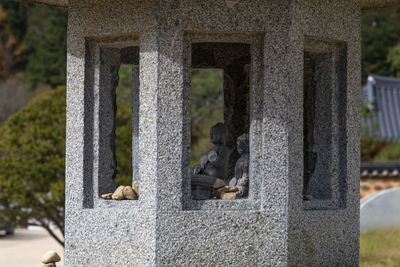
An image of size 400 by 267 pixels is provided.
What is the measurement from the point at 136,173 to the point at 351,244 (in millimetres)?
1874

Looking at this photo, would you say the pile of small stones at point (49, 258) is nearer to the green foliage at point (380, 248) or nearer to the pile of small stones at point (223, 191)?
the pile of small stones at point (223, 191)

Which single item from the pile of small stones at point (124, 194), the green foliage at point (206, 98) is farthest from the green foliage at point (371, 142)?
the pile of small stones at point (124, 194)

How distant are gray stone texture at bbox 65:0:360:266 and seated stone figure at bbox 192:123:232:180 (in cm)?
75

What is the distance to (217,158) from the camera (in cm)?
521

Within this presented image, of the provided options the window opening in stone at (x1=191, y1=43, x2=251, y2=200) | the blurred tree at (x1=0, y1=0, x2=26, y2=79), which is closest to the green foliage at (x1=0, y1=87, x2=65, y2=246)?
the window opening in stone at (x1=191, y1=43, x2=251, y2=200)

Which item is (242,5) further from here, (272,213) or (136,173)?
(136,173)

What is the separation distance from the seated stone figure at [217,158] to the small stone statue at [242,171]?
0.24 metres

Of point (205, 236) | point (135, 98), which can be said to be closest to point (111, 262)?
point (205, 236)

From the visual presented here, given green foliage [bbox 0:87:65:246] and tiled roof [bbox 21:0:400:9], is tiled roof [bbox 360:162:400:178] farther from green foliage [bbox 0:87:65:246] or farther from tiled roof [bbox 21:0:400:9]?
tiled roof [bbox 21:0:400:9]

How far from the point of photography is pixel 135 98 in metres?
5.64

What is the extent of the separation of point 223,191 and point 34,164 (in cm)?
591

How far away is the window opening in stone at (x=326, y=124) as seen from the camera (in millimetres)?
4883

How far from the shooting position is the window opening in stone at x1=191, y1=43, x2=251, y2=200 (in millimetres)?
4647

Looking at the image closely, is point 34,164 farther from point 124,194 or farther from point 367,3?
point 367,3
